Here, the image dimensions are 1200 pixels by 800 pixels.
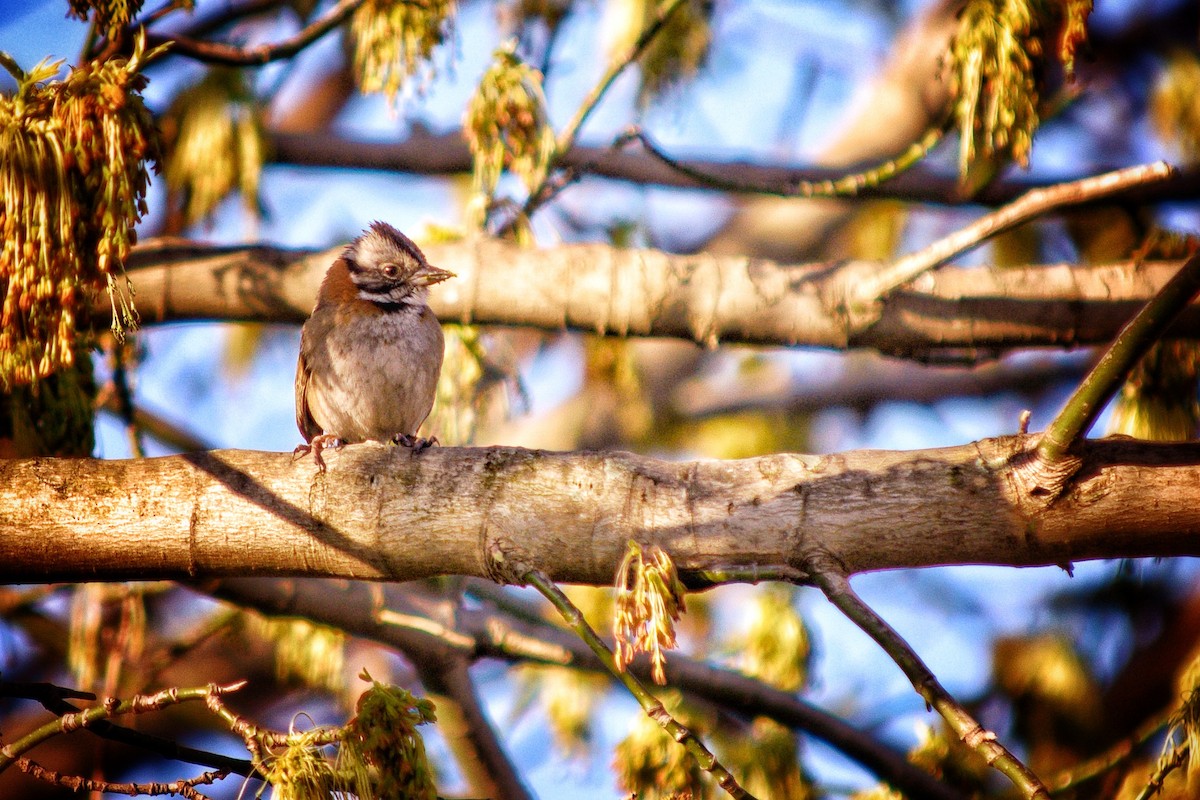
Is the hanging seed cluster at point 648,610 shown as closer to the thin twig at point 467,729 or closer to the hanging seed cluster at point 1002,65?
the hanging seed cluster at point 1002,65

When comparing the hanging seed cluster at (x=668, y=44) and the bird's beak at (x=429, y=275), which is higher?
the hanging seed cluster at (x=668, y=44)

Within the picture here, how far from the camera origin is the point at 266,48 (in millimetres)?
4664

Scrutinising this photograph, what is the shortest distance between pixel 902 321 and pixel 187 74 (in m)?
4.18

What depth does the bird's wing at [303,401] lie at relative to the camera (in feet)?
17.8

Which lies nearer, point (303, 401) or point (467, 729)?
point (467, 729)

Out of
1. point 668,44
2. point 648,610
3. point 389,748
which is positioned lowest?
point 389,748

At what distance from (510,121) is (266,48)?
109 cm

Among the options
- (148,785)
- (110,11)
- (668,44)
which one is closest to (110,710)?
(148,785)

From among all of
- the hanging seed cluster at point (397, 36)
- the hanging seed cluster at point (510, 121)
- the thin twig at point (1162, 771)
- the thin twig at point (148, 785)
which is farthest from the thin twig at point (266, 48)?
the thin twig at point (1162, 771)

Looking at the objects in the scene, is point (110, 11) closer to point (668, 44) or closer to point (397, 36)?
point (397, 36)

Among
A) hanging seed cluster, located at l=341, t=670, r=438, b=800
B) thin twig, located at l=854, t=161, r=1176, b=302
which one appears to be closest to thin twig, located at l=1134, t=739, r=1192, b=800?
thin twig, located at l=854, t=161, r=1176, b=302

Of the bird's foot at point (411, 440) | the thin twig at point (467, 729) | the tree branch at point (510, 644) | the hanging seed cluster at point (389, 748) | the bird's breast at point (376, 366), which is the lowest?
the thin twig at point (467, 729)

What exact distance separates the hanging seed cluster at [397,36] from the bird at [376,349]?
0.83m

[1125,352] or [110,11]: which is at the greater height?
[110,11]
